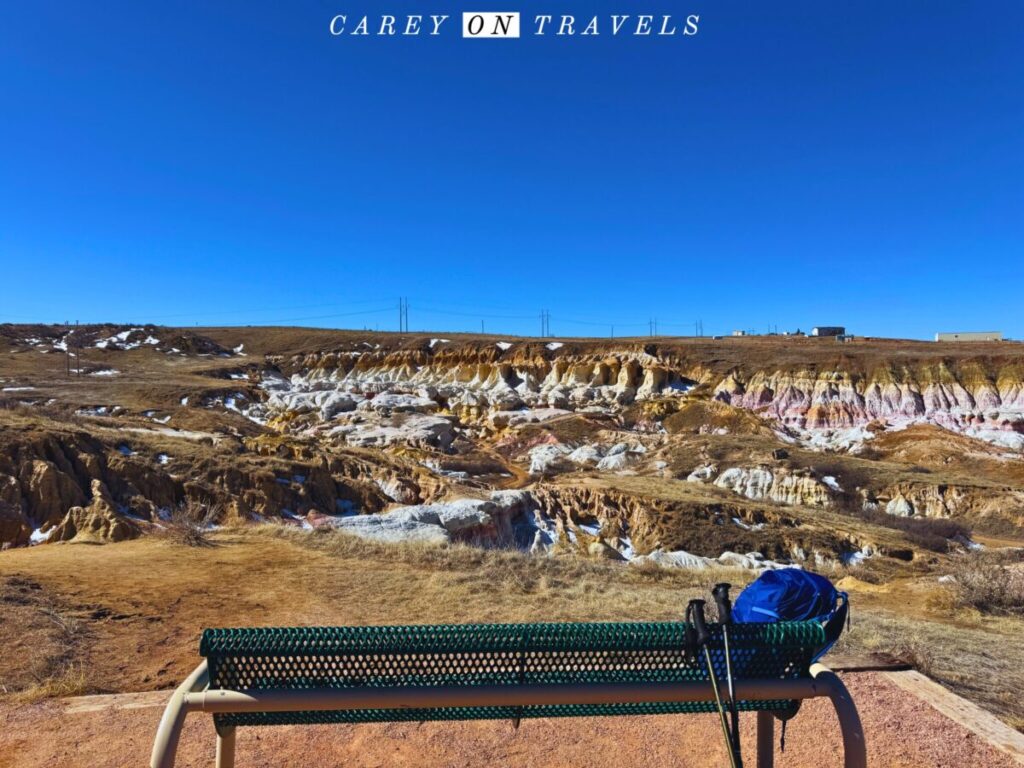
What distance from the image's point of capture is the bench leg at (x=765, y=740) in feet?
10.3

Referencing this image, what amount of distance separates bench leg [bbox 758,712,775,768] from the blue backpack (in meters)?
0.50

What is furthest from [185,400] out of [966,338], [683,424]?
[966,338]

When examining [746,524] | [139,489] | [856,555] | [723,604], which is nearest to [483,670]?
[723,604]

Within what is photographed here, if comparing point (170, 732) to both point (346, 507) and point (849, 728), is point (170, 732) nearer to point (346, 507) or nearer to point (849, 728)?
point (849, 728)

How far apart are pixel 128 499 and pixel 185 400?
1262 inches

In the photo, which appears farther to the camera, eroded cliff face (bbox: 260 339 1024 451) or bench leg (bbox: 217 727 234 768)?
eroded cliff face (bbox: 260 339 1024 451)

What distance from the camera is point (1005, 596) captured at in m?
9.06

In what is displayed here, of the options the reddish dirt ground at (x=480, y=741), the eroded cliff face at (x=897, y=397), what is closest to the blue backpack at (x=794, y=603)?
the reddish dirt ground at (x=480, y=741)

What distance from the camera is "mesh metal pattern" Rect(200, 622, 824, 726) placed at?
8.81 feet

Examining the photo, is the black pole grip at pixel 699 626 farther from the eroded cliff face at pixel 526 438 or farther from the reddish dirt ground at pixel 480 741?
the eroded cliff face at pixel 526 438

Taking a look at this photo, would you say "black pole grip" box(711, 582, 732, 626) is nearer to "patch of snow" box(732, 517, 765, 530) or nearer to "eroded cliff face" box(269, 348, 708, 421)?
"patch of snow" box(732, 517, 765, 530)

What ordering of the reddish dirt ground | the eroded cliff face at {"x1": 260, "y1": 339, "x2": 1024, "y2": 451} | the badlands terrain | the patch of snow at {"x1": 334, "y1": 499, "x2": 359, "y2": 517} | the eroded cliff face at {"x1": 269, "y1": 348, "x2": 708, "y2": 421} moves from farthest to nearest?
the eroded cliff face at {"x1": 269, "y1": 348, "x2": 708, "y2": 421} → the eroded cliff face at {"x1": 260, "y1": 339, "x2": 1024, "y2": 451} → the patch of snow at {"x1": 334, "y1": 499, "x2": 359, "y2": 517} → the badlands terrain → the reddish dirt ground

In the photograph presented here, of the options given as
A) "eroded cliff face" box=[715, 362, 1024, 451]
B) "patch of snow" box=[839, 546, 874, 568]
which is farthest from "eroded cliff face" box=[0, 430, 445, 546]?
"eroded cliff face" box=[715, 362, 1024, 451]

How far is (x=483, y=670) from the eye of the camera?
281 centimetres
